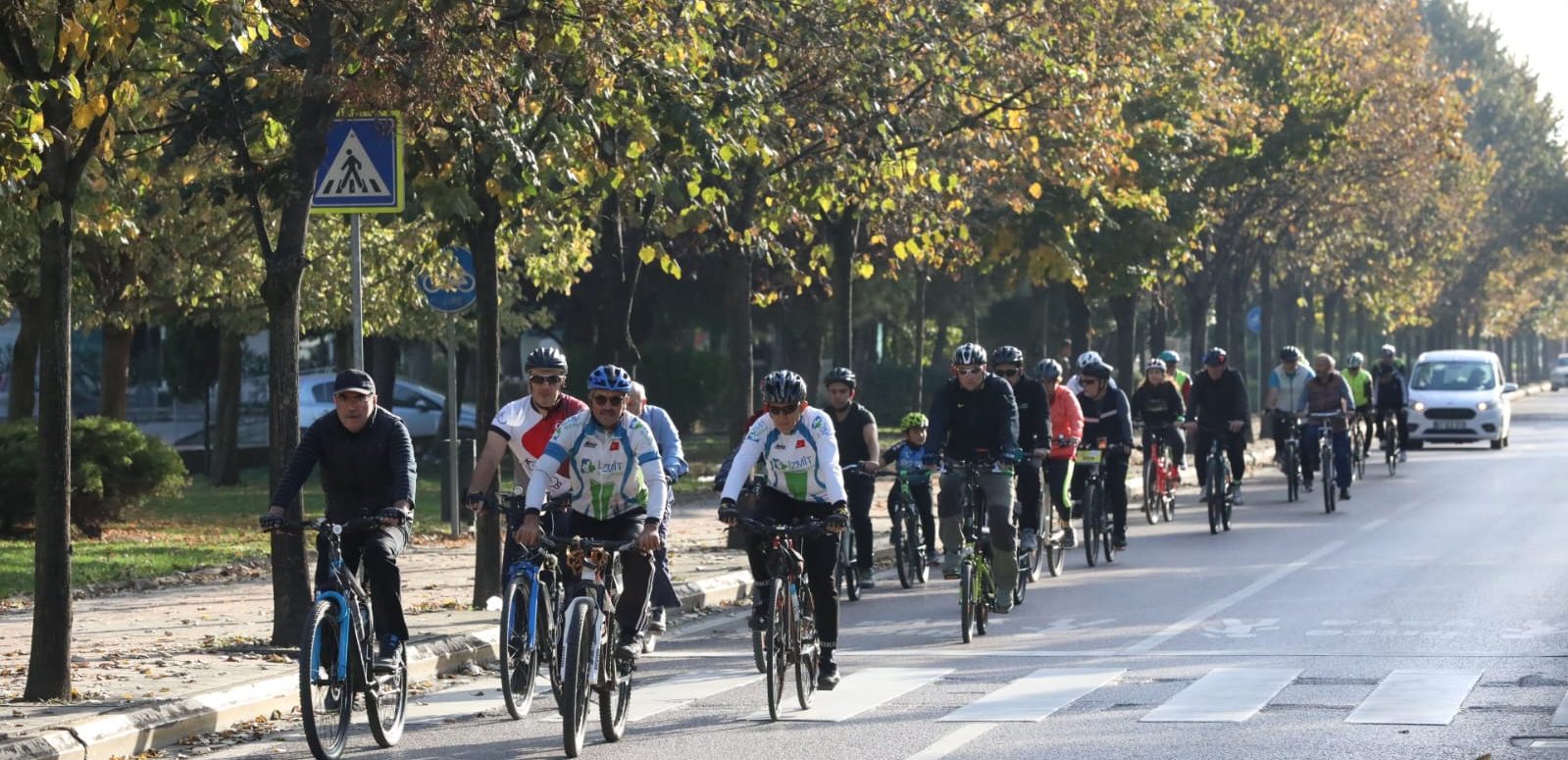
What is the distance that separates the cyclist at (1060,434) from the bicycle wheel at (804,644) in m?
6.33

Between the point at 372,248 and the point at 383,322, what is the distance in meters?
2.39

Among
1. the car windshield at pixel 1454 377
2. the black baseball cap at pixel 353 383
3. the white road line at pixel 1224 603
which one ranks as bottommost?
the white road line at pixel 1224 603

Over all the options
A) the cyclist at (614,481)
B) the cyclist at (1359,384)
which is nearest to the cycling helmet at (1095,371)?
the cyclist at (614,481)

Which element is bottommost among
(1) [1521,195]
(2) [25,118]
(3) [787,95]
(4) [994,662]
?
(4) [994,662]

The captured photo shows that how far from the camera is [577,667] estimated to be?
935 cm

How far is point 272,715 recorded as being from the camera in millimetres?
10922

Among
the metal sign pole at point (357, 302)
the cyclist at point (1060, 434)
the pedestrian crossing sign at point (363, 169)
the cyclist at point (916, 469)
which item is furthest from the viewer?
the cyclist at point (1060, 434)

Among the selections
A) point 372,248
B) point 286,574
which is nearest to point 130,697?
point 286,574

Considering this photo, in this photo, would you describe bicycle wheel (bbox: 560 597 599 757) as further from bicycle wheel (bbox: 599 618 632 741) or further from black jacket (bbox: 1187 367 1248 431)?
black jacket (bbox: 1187 367 1248 431)

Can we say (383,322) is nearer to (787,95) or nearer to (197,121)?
(787,95)

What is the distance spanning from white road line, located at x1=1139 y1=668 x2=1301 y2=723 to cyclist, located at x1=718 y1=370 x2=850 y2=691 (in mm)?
1622

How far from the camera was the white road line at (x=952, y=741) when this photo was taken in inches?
362

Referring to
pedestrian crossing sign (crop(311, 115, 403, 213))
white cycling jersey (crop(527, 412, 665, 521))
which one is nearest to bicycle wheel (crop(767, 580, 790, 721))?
white cycling jersey (crop(527, 412, 665, 521))

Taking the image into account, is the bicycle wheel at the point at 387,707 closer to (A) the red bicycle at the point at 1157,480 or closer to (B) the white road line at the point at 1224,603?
(B) the white road line at the point at 1224,603
